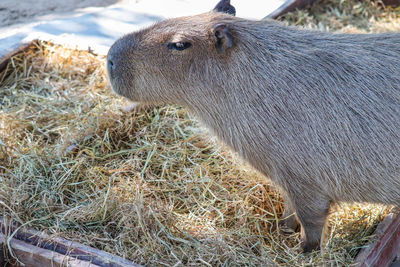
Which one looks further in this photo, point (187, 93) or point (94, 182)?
point (94, 182)

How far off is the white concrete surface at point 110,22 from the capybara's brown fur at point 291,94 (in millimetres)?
2156

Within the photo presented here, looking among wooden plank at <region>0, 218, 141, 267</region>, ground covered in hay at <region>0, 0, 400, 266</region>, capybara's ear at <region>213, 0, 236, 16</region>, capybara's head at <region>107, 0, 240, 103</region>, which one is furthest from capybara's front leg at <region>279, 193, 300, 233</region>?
capybara's ear at <region>213, 0, 236, 16</region>

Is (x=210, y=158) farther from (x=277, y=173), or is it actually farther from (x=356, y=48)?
(x=356, y=48)

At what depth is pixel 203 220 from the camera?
11.5ft

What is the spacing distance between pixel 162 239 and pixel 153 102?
0.89 metres

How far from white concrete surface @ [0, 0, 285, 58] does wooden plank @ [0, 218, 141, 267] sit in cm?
248

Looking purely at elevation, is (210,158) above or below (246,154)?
below

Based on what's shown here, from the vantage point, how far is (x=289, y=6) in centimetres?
601

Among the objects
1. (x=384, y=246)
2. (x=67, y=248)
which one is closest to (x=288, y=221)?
(x=384, y=246)

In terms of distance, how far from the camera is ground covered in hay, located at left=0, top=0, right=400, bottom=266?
10.3 feet

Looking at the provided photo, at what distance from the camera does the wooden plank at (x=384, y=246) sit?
2973 mm

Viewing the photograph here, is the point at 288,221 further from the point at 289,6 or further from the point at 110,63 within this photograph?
the point at 289,6

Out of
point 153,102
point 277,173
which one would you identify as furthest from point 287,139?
point 153,102

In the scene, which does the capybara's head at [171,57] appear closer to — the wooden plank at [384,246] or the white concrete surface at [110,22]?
the wooden plank at [384,246]
